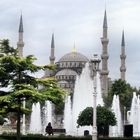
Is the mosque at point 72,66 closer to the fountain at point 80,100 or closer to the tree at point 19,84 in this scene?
the fountain at point 80,100

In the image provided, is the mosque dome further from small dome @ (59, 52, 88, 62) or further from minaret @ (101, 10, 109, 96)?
minaret @ (101, 10, 109, 96)

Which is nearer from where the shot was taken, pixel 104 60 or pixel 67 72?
pixel 104 60

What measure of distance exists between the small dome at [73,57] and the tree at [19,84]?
118246 mm

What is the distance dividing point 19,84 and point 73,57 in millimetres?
120448

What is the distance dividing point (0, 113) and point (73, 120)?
29459 mm

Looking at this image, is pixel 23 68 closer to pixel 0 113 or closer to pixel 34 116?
pixel 0 113

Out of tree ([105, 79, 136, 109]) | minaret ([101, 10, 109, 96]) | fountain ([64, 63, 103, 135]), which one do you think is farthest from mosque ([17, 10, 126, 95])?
fountain ([64, 63, 103, 135])

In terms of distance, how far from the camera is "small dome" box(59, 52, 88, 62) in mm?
140800

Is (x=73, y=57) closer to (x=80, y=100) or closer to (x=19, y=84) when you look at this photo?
(x=80, y=100)

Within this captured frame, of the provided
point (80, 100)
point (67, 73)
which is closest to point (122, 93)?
point (80, 100)

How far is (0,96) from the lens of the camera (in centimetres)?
2119

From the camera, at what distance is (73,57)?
141m

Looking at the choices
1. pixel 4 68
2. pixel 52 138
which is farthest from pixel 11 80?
pixel 52 138

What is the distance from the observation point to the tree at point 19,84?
825 inches
